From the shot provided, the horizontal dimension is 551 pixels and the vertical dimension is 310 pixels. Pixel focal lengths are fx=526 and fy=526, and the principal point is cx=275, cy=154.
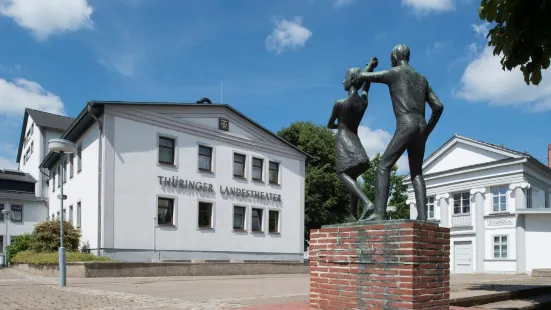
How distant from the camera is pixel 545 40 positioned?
5152 mm

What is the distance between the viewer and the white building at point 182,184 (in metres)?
23.4

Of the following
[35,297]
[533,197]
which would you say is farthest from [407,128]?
[533,197]

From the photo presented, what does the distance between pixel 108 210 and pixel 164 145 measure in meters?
4.40

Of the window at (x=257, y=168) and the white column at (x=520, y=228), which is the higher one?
the window at (x=257, y=168)

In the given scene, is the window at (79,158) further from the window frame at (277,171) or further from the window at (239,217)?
the window frame at (277,171)

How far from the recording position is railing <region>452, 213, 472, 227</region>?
35.2m

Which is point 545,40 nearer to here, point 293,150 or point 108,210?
point 108,210

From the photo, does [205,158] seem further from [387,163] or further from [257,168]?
[387,163]

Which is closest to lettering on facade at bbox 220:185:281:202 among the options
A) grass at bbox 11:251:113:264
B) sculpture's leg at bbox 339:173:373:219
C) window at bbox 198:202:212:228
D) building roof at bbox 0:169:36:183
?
window at bbox 198:202:212:228

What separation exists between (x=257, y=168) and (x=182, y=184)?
5475 millimetres

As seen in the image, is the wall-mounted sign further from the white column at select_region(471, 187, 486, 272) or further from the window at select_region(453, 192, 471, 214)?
the window at select_region(453, 192, 471, 214)

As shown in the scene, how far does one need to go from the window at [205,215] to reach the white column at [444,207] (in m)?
18.1

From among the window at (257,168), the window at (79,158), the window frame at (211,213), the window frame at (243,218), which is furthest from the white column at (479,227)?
the window at (79,158)

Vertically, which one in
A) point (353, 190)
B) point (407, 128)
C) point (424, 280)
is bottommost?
point (424, 280)
